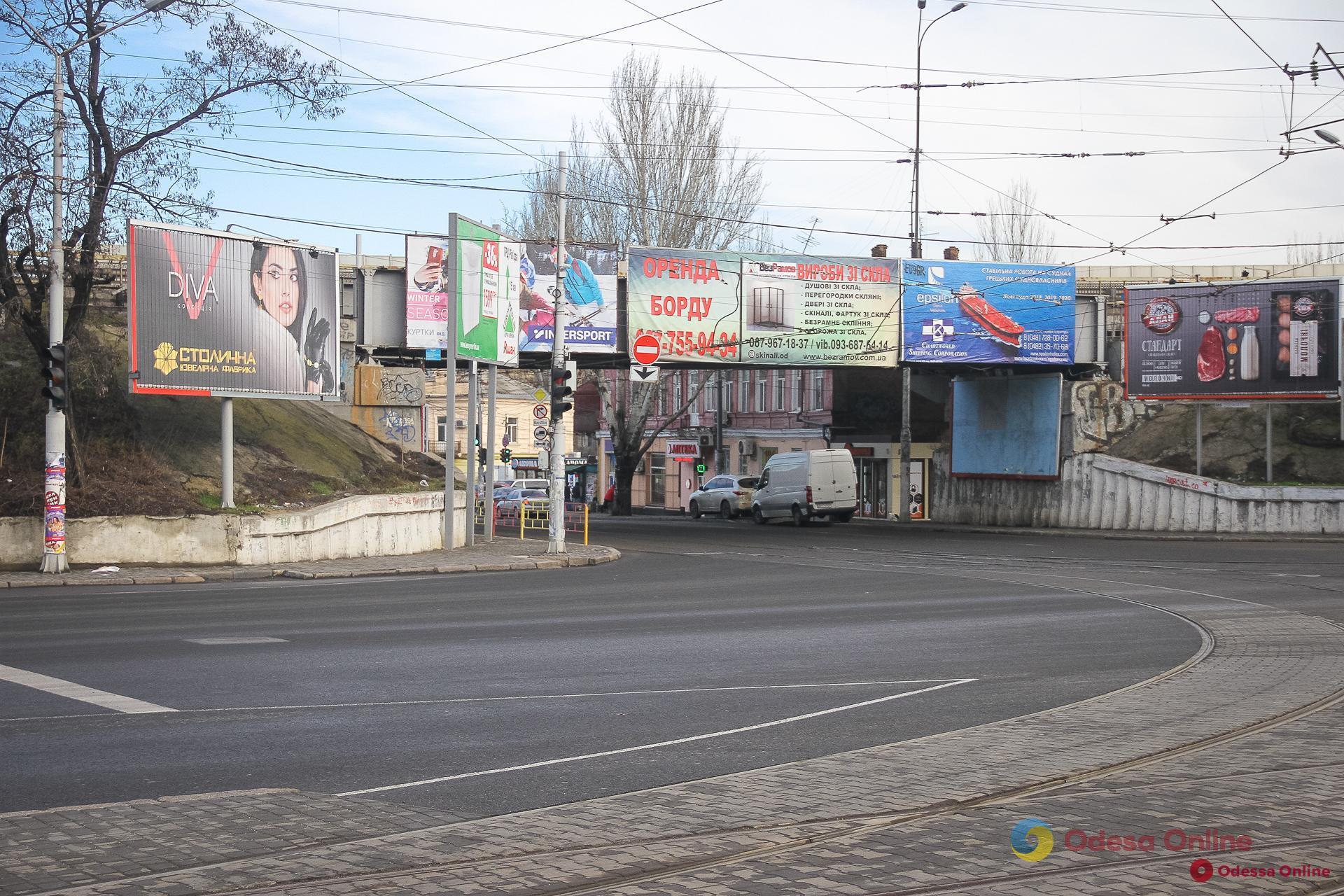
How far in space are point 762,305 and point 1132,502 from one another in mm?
12728

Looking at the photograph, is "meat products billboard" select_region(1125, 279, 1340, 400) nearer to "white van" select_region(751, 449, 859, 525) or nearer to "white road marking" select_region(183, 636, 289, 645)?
"white van" select_region(751, 449, 859, 525)

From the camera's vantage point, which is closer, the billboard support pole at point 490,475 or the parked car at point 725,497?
the billboard support pole at point 490,475

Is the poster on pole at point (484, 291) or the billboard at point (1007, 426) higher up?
the poster on pole at point (484, 291)

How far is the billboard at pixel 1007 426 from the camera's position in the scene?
140 ft

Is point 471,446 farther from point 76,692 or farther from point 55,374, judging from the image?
point 76,692

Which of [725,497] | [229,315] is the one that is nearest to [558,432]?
[229,315]

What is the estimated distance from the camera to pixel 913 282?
39.4 metres

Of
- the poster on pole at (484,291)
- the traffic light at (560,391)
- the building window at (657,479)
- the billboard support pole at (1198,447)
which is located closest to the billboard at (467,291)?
the poster on pole at (484,291)

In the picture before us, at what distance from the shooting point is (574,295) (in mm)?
37594

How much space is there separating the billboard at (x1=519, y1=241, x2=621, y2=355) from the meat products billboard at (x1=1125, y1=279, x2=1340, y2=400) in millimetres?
16068

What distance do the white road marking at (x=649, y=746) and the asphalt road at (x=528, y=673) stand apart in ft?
0.10

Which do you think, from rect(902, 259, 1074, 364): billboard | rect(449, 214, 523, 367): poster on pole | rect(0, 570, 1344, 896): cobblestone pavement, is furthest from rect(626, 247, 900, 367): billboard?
rect(0, 570, 1344, 896): cobblestone pavement

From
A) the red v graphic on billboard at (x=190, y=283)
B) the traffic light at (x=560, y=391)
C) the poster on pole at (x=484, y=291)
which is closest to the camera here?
the red v graphic on billboard at (x=190, y=283)

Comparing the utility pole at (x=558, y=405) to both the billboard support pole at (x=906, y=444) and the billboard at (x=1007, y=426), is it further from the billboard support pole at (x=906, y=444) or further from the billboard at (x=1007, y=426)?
the billboard at (x=1007, y=426)
